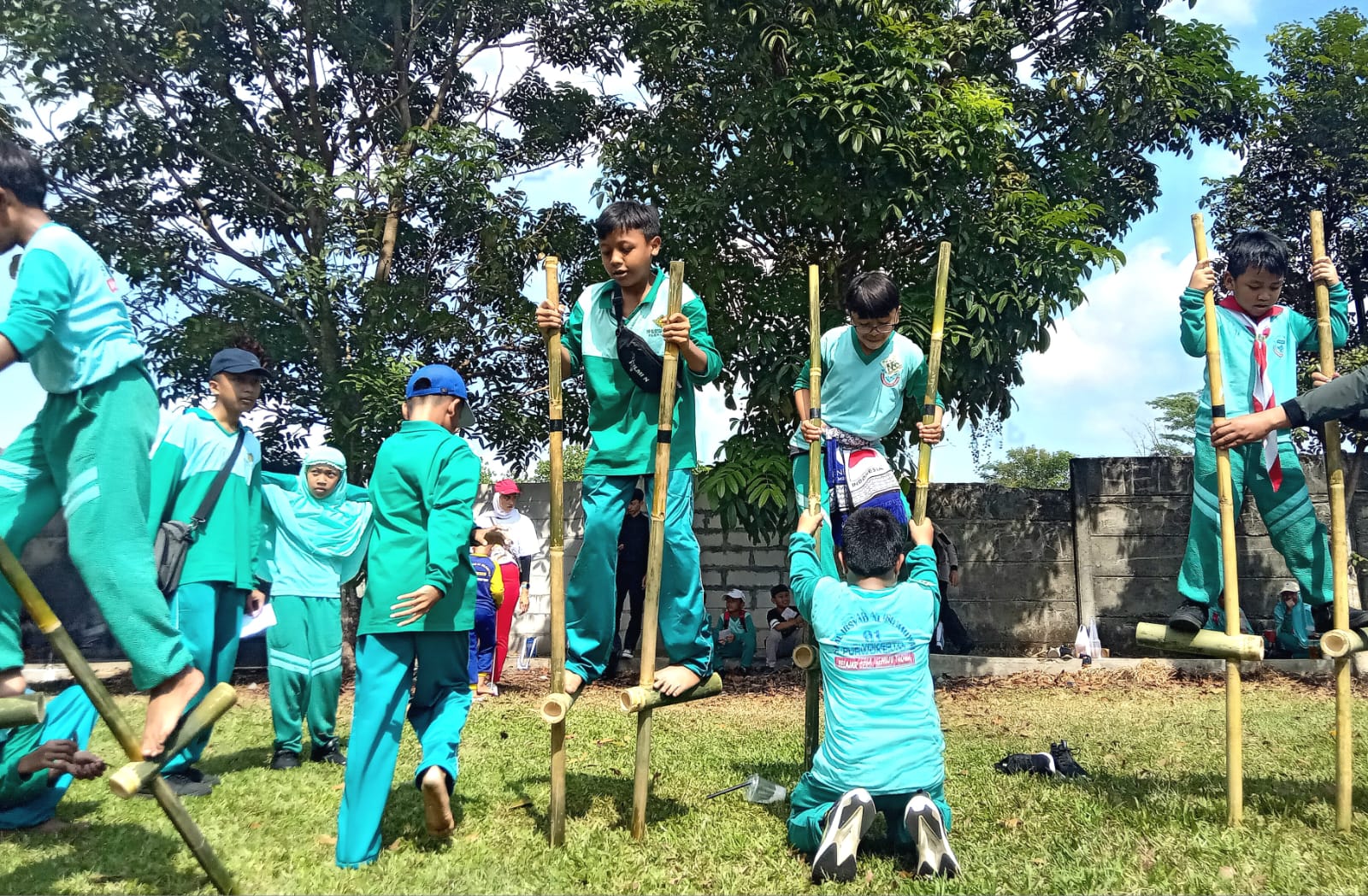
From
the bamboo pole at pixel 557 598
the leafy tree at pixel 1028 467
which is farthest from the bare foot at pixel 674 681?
the leafy tree at pixel 1028 467

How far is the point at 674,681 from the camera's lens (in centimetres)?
437

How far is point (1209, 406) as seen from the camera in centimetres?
479

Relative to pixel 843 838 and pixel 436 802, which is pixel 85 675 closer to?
pixel 436 802

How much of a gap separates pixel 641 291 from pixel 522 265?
22.9 ft

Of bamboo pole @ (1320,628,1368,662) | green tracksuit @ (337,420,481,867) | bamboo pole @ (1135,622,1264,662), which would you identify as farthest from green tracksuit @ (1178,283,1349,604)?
green tracksuit @ (337,420,481,867)

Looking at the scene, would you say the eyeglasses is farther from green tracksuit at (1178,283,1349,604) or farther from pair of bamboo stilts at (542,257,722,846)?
green tracksuit at (1178,283,1349,604)

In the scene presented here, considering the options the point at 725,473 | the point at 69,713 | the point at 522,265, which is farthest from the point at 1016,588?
the point at 69,713

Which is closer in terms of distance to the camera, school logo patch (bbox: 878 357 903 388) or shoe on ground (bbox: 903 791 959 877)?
shoe on ground (bbox: 903 791 959 877)

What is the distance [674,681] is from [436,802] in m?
1.13

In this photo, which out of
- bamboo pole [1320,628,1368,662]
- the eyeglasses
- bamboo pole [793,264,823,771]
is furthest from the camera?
the eyeglasses

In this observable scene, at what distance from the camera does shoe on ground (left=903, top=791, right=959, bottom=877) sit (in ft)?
12.0

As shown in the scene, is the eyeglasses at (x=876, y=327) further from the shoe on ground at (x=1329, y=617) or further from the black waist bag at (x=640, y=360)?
the shoe on ground at (x=1329, y=617)

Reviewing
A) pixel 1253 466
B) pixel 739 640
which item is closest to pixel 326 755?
pixel 1253 466

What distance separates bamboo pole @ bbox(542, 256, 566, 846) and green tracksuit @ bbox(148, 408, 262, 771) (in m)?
2.10
